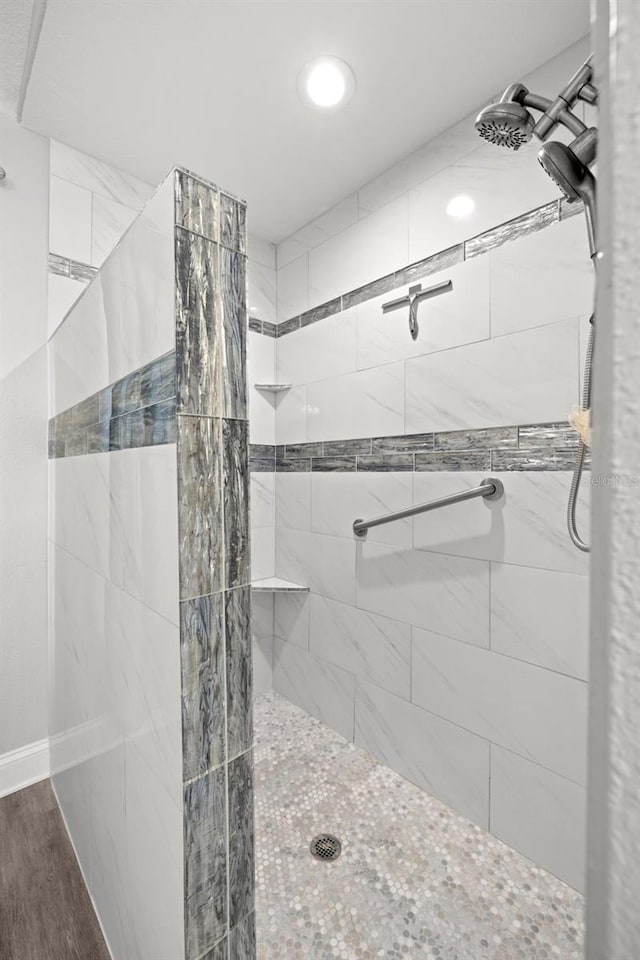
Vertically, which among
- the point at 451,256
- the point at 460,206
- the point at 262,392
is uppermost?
the point at 460,206

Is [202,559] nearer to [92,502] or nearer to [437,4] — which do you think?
[92,502]

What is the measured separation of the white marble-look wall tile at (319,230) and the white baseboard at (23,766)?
2.37m

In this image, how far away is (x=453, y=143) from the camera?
1562mm

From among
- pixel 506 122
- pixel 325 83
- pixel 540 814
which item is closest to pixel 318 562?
pixel 540 814

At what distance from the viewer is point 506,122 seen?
3.32 feet

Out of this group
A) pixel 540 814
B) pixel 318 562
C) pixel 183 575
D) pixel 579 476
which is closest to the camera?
pixel 183 575

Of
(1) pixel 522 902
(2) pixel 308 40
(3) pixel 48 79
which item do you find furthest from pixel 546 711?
(3) pixel 48 79

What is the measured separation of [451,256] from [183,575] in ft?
4.63

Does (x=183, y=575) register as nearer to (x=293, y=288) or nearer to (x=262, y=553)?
(x=262, y=553)

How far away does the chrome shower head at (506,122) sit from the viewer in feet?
3.29

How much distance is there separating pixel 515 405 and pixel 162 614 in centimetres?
114

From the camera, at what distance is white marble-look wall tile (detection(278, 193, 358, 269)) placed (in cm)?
197

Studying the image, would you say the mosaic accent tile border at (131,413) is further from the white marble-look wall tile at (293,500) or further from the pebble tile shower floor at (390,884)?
the pebble tile shower floor at (390,884)

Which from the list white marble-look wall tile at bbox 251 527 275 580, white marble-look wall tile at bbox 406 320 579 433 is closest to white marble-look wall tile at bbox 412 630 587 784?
white marble-look wall tile at bbox 406 320 579 433
